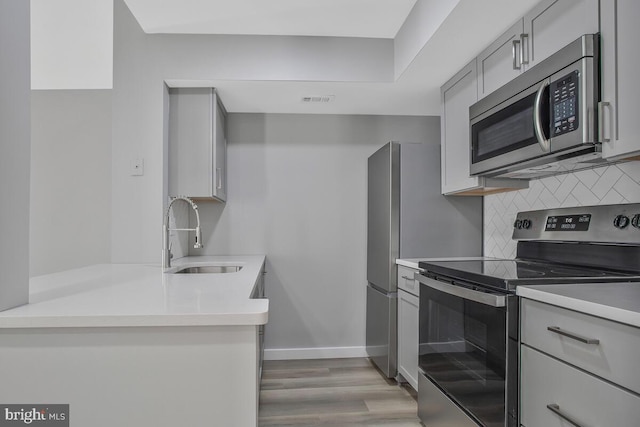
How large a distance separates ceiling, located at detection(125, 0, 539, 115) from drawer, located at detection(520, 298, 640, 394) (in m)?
1.26

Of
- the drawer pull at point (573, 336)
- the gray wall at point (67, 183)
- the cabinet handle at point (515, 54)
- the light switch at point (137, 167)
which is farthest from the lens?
the gray wall at point (67, 183)

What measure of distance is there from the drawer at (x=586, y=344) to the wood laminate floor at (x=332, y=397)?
1.22 meters

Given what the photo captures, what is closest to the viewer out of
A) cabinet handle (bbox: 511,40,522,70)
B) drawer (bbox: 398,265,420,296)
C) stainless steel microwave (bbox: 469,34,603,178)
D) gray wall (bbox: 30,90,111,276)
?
stainless steel microwave (bbox: 469,34,603,178)

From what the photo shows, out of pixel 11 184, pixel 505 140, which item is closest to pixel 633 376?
pixel 505 140

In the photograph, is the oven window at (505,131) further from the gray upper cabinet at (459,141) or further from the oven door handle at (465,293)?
the oven door handle at (465,293)

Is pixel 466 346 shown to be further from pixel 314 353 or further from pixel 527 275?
pixel 314 353

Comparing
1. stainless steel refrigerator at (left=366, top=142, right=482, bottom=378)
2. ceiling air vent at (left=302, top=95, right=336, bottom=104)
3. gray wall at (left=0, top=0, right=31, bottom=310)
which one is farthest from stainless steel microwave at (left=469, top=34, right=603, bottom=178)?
gray wall at (left=0, top=0, right=31, bottom=310)

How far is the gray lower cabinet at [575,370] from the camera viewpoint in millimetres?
1023

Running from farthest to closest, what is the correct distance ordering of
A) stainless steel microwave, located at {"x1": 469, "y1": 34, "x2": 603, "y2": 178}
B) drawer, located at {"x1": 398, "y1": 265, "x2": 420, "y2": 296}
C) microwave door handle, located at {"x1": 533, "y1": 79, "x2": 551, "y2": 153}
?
Result: drawer, located at {"x1": 398, "y1": 265, "x2": 420, "y2": 296} → microwave door handle, located at {"x1": 533, "y1": 79, "x2": 551, "y2": 153} → stainless steel microwave, located at {"x1": 469, "y1": 34, "x2": 603, "y2": 178}

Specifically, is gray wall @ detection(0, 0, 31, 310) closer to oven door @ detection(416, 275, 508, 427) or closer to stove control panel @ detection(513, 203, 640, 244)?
oven door @ detection(416, 275, 508, 427)

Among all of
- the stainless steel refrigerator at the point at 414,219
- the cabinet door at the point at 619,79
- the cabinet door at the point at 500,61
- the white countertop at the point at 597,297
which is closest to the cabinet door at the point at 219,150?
the stainless steel refrigerator at the point at 414,219

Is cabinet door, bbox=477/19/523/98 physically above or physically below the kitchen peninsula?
above

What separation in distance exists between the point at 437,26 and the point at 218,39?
1.40 m

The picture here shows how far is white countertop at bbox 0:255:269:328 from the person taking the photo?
1.13 m
